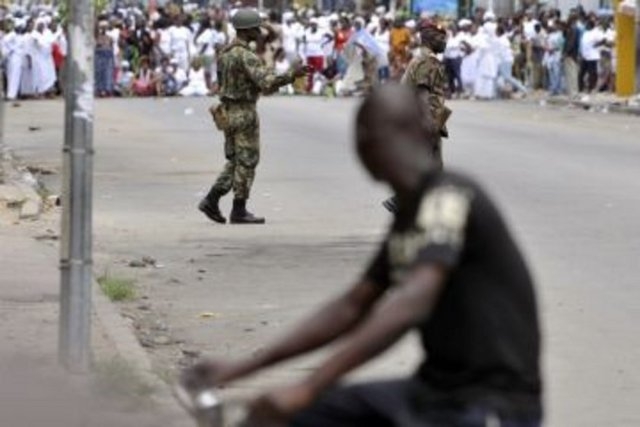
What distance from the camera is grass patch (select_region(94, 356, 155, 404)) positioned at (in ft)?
27.4

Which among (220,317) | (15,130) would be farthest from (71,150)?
(15,130)

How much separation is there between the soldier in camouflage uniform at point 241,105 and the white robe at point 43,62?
86.9 feet

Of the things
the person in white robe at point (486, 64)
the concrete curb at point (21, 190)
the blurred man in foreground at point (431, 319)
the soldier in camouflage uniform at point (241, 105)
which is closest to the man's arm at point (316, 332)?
the blurred man in foreground at point (431, 319)

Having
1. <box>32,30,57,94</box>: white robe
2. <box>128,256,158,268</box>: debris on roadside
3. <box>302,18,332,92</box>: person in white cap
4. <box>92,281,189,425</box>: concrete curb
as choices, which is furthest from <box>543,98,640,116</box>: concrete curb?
<box>92,281,189,425</box>: concrete curb

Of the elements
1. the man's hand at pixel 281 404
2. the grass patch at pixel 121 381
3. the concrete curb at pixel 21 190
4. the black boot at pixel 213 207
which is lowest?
the concrete curb at pixel 21 190

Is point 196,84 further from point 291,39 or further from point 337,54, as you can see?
point 337,54

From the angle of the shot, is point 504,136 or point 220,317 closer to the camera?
point 220,317

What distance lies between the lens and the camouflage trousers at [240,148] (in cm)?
1552

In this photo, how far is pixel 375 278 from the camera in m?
4.67

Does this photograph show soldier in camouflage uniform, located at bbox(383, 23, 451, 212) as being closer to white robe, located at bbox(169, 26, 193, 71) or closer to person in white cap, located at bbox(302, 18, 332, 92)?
white robe, located at bbox(169, 26, 193, 71)

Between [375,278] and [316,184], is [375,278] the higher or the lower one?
the higher one

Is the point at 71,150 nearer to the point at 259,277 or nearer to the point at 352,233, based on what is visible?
the point at 259,277

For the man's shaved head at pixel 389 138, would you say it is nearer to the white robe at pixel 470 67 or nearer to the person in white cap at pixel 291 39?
the white robe at pixel 470 67

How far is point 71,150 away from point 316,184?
11141 mm
